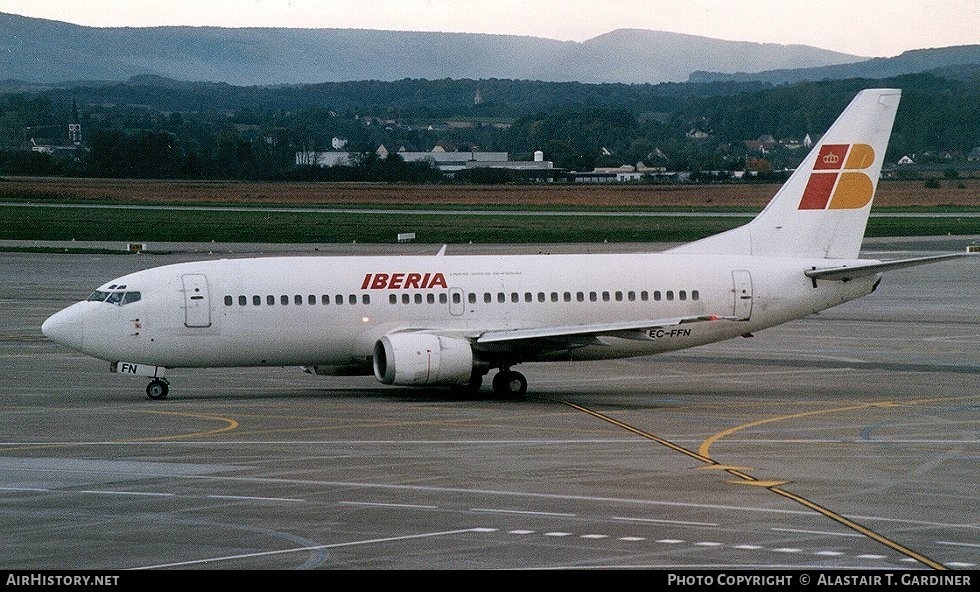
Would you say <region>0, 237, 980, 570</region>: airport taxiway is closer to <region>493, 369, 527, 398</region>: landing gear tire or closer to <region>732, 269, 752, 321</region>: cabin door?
<region>493, 369, 527, 398</region>: landing gear tire

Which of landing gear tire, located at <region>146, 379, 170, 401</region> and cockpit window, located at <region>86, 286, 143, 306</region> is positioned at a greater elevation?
cockpit window, located at <region>86, 286, 143, 306</region>

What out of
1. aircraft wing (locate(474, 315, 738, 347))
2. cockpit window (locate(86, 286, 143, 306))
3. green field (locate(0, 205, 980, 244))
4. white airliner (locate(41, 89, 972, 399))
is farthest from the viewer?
green field (locate(0, 205, 980, 244))

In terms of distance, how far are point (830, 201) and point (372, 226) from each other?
74214mm

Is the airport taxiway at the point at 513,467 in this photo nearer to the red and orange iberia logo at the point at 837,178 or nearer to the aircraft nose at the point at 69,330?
the aircraft nose at the point at 69,330

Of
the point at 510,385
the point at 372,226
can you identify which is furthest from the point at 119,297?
the point at 372,226

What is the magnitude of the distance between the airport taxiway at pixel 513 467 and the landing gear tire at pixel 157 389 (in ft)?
1.11

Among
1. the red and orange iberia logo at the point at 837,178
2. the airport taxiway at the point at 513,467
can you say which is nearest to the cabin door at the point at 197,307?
the airport taxiway at the point at 513,467

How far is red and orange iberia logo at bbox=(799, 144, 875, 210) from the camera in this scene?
4572 cm

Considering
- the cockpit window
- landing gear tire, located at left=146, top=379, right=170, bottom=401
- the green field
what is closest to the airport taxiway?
landing gear tire, located at left=146, top=379, right=170, bottom=401

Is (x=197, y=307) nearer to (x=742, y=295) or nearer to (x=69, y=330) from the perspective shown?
(x=69, y=330)

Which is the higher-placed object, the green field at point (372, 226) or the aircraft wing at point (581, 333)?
the aircraft wing at point (581, 333)

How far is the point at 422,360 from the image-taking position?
40.3 meters

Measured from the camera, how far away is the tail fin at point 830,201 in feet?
150

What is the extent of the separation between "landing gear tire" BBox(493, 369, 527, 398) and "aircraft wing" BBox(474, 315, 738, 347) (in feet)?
4.26
